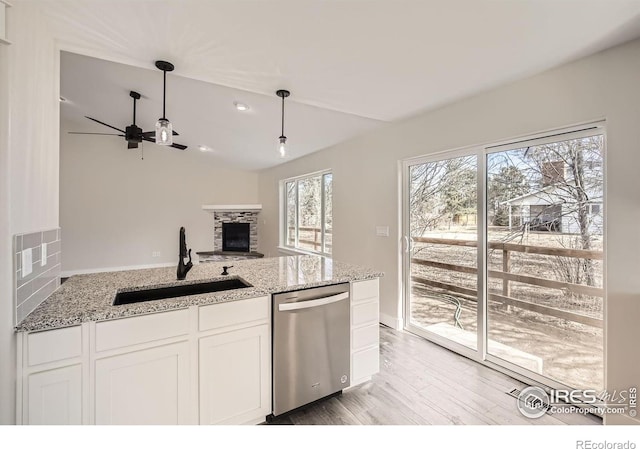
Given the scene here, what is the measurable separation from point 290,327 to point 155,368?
74 centimetres

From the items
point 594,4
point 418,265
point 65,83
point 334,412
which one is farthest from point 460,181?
point 65,83

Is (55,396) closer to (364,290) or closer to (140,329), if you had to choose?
(140,329)

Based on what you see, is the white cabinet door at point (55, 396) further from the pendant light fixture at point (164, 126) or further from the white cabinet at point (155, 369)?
the pendant light fixture at point (164, 126)

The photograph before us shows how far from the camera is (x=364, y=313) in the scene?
2.16 metres

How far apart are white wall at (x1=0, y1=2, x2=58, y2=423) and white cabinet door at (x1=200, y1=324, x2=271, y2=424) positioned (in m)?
0.77

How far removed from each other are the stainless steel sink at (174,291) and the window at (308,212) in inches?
106

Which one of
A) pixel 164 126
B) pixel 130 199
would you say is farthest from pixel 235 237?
pixel 164 126

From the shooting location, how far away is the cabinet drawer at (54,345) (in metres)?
1.22

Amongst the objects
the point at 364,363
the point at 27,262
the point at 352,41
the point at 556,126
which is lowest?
the point at 364,363

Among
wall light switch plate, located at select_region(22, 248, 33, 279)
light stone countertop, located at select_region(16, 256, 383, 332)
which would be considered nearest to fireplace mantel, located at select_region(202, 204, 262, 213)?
light stone countertop, located at select_region(16, 256, 383, 332)

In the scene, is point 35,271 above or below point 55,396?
above

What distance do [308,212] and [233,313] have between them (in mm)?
3750
